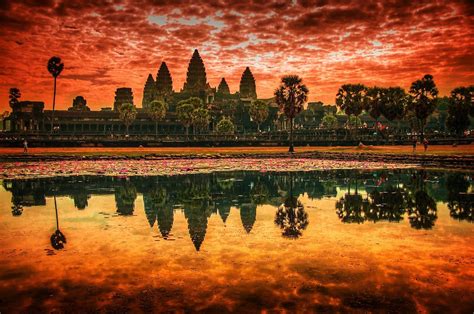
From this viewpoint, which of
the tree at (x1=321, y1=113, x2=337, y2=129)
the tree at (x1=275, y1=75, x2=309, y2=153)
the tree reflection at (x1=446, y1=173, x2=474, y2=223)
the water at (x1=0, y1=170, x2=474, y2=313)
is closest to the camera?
the water at (x1=0, y1=170, x2=474, y2=313)

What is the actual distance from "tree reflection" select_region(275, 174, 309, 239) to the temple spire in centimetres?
17779

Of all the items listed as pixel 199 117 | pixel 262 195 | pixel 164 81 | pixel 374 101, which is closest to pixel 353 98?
pixel 374 101

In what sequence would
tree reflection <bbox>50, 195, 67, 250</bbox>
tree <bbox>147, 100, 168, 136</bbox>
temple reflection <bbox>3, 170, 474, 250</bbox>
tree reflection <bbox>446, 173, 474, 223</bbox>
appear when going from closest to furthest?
tree reflection <bbox>50, 195, 67, 250</bbox> → temple reflection <bbox>3, 170, 474, 250</bbox> → tree reflection <bbox>446, 173, 474, 223</bbox> → tree <bbox>147, 100, 168, 136</bbox>

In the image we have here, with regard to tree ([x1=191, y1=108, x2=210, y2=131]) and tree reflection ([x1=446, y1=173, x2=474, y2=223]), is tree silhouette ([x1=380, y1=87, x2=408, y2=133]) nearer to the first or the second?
tree ([x1=191, y1=108, x2=210, y2=131])

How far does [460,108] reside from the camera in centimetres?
9088

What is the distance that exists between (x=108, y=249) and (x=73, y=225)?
3.59 m

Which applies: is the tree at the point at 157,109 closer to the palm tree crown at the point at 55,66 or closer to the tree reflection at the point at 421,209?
the palm tree crown at the point at 55,66

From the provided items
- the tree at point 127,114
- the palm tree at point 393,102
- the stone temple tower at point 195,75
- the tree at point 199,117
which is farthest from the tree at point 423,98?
the stone temple tower at point 195,75

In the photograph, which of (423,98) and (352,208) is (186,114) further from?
(352,208)

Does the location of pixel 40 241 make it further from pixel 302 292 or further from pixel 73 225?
pixel 302 292

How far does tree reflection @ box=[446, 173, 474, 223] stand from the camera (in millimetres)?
15025

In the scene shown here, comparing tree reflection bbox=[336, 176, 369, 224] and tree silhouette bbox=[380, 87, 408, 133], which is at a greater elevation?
tree silhouette bbox=[380, 87, 408, 133]

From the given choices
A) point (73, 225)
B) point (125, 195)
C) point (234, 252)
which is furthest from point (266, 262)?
point (125, 195)

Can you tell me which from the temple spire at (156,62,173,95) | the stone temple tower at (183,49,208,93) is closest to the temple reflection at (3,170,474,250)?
the stone temple tower at (183,49,208,93)
